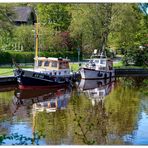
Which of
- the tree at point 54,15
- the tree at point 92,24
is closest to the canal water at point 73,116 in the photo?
the tree at point 92,24

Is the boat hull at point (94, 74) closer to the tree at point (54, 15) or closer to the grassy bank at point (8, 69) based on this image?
the grassy bank at point (8, 69)

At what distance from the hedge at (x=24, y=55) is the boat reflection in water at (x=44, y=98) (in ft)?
3.48

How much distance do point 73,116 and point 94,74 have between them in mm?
8860

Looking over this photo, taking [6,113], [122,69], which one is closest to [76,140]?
[6,113]

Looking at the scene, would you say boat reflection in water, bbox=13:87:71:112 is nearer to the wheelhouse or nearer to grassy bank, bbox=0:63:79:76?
the wheelhouse

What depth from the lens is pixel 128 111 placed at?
9.51m

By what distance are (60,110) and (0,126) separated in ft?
6.75

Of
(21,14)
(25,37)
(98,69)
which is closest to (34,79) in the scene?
(25,37)

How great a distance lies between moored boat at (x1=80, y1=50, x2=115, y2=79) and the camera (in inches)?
663

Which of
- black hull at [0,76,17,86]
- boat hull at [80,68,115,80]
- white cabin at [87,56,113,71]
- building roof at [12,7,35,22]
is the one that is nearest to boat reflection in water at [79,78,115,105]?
boat hull at [80,68,115,80]

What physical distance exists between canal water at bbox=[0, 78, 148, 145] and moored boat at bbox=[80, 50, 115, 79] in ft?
8.30

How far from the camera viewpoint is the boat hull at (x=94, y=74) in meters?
16.9

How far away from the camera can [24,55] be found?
14.4 m

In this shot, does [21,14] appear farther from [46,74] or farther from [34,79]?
[34,79]
